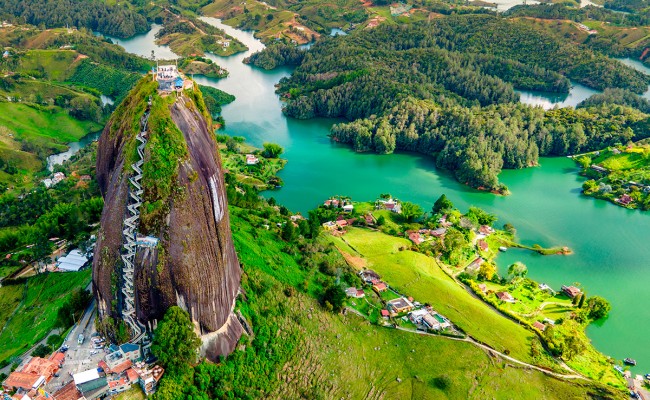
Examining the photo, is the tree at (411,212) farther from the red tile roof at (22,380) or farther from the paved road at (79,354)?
the red tile roof at (22,380)

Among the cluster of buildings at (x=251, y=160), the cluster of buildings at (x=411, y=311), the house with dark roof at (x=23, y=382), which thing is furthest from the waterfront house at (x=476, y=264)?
the house with dark roof at (x=23, y=382)

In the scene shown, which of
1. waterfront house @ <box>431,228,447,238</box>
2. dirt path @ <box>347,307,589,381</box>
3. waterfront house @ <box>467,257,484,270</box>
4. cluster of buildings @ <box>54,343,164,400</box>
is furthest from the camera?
waterfront house @ <box>431,228,447,238</box>

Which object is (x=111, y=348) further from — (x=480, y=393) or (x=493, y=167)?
(x=493, y=167)

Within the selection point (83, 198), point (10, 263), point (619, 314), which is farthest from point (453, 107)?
point (10, 263)

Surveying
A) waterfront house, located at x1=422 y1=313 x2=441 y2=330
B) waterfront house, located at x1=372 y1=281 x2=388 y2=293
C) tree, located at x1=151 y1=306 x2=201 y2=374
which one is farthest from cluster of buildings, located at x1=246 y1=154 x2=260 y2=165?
tree, located at x1=151 y1=306 x2=201 y2=374

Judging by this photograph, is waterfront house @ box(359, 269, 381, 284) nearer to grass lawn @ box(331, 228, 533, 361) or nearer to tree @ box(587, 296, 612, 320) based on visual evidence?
grass lawn @ box(331, 228, 533, 361)

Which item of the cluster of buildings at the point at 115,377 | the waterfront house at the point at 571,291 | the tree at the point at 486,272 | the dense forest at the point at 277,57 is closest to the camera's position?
the cluster of buildings at the point at 115,377

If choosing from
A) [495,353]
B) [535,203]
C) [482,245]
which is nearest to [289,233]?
[495,353]

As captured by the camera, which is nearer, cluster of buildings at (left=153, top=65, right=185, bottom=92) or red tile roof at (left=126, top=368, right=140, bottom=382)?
red tile roof at (left=126, top=368, right=140, bottom=382)
